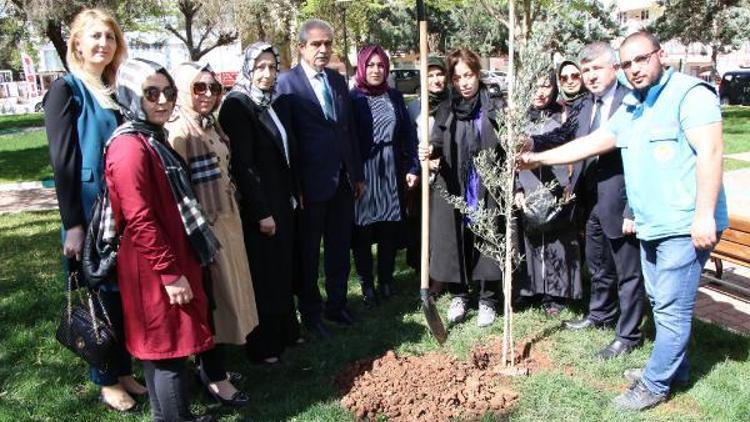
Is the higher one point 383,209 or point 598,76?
point 598,76

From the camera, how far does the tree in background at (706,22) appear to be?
81.4 ft

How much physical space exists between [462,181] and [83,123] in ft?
8.02

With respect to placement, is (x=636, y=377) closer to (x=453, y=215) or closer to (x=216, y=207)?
(x=453, y=215)

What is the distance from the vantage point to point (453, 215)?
4367 mm

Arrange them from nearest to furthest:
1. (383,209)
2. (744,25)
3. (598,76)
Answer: (598,76) < (383,209) < (744,25)

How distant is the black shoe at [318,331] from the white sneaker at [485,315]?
3.56ft

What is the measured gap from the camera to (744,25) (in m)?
27.5

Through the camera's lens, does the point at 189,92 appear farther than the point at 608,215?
No

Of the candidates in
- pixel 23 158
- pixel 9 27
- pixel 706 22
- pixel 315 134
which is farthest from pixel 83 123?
pixel 706 22

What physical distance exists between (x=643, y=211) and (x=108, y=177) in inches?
102

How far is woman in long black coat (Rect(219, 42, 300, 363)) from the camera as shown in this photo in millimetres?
3445

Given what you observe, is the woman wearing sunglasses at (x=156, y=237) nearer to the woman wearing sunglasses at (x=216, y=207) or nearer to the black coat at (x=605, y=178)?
the woman wearing sunglasses at (x=216, y=207)

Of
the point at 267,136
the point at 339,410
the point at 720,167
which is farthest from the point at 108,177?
the point at 720,167

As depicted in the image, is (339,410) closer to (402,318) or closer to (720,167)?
(402,318)
